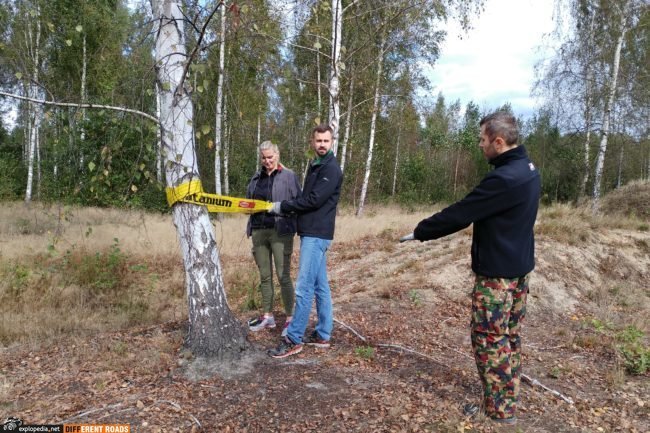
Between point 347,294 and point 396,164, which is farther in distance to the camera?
point 396,164

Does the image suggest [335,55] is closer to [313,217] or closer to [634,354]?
[313,217]

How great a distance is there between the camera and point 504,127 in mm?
2756

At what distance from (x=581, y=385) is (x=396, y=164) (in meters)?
24.0

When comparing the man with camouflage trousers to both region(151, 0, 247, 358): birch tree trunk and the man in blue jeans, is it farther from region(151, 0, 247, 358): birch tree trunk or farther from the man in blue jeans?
region(151, 0, 247, 358): birch tree trunk

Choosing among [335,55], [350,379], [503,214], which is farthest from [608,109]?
[350,379]

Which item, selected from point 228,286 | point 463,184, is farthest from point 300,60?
point 463,184

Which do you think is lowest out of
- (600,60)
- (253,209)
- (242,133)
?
(253,209)

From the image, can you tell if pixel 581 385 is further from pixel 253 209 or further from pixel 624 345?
pixel 253 209

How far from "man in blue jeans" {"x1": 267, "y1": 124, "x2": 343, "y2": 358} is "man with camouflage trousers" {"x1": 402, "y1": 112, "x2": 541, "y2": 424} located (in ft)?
3.55

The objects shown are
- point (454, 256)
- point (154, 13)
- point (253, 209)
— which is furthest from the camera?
point (454, 256)

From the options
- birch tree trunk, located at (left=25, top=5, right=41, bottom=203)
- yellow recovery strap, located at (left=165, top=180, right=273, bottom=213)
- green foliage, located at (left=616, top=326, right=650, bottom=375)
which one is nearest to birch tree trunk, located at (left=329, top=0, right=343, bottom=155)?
yellow recovery strap, located at (left=165, top=180, right=273, bottom=213)

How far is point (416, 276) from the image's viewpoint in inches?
266

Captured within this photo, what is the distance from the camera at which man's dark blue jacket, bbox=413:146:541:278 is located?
106 inches

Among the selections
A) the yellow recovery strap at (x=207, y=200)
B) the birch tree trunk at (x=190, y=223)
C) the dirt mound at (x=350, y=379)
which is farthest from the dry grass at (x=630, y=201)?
the birch tree trunk at (x=190, y=223)
